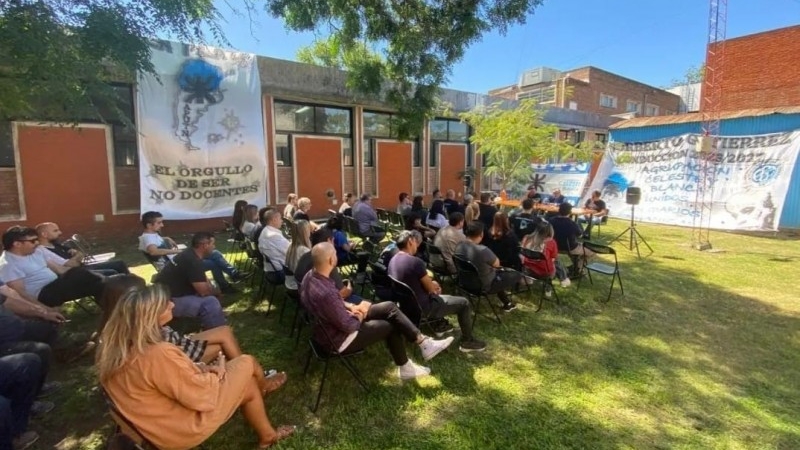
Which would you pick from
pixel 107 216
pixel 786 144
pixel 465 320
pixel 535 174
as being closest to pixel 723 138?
pixel 786 144

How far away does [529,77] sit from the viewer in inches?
1161

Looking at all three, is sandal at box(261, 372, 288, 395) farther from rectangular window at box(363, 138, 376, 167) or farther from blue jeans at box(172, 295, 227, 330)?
rectangular window at box(363, 138, 376, 167)

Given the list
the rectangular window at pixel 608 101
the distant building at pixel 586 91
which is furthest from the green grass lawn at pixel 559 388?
the rectangular window at pixel 608 101

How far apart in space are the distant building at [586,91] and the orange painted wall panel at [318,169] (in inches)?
742

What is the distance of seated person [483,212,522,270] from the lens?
5.11 m

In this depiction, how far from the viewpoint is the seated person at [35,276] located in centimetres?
367

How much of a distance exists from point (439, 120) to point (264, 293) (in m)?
11.3

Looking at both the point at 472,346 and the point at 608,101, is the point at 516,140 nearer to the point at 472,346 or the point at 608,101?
the point at 472,346

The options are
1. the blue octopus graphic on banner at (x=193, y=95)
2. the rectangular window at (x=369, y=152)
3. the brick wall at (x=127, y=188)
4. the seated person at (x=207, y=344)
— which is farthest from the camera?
the rectangular window at (x=369, y=152)

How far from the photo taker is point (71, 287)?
3.86 metres

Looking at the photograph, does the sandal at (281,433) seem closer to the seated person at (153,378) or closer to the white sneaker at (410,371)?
the seated person at (153,378)

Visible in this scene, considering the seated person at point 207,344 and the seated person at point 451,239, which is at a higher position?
the seated person at point 451,239

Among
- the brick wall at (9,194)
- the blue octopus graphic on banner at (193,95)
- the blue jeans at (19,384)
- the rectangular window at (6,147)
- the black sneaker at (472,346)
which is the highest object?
the blue octopus graphic on banner at (193,95)

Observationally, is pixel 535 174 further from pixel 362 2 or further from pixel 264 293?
pixel 264 293
